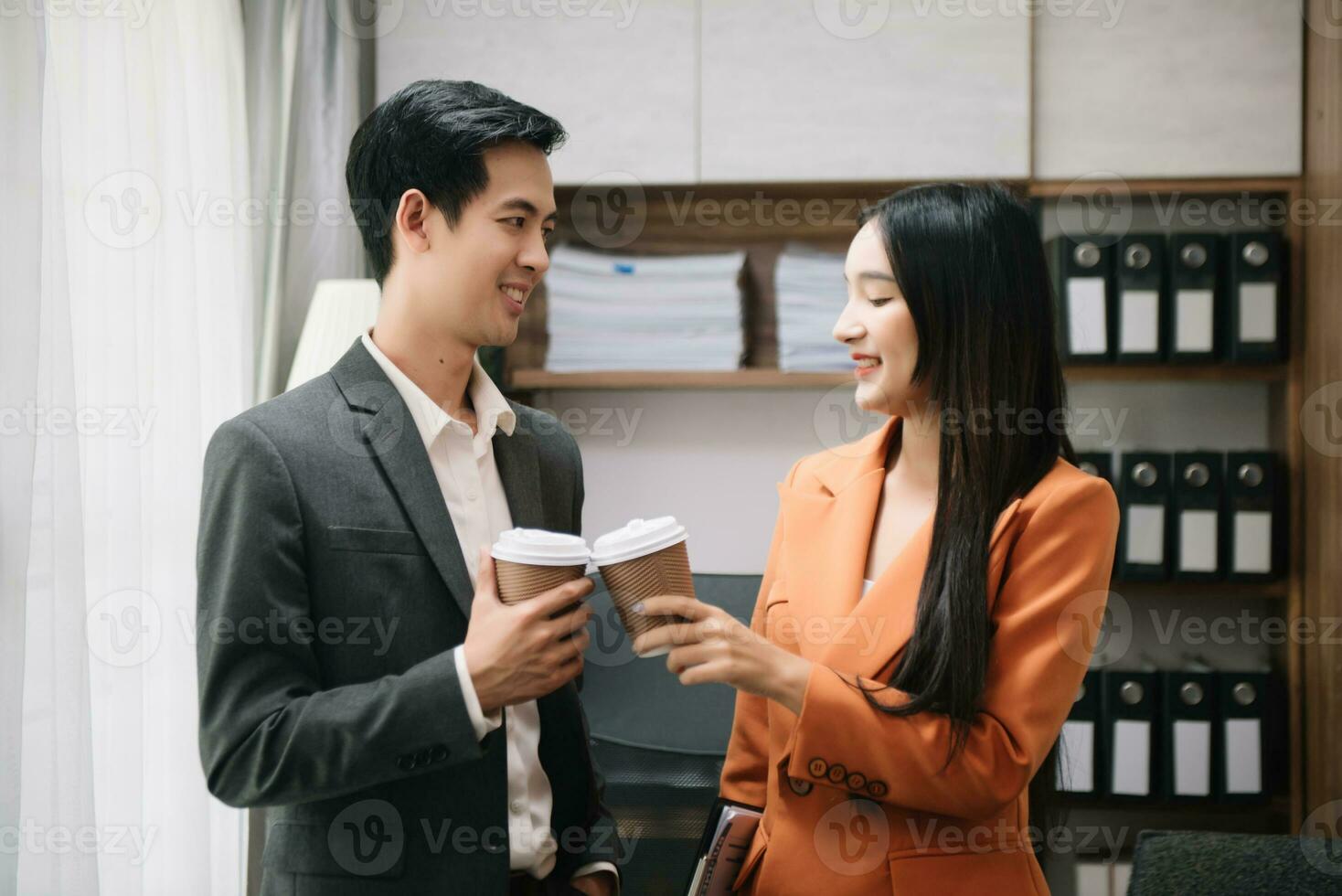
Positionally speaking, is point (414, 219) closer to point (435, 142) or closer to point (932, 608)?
point (435, 142)

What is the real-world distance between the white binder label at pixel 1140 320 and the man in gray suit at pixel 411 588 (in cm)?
168

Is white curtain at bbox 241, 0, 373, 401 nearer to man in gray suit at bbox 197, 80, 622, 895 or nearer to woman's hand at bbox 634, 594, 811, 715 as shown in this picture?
man in gray suit at bbox 197, 80, 622, 895

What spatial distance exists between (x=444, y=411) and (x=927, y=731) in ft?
2.36

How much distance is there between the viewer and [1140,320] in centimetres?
242

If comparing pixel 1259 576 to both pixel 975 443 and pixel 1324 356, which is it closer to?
pixel 1324 356

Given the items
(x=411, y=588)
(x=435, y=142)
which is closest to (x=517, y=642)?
(x=411, y=588)

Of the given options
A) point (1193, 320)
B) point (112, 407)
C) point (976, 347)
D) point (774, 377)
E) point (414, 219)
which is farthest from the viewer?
point (774, 377)

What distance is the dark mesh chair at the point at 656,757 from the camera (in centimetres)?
192

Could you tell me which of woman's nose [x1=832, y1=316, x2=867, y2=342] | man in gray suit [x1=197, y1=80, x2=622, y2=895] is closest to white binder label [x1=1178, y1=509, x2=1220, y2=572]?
woman's nose [x1=832, y1=316, x2=867, y2=342]

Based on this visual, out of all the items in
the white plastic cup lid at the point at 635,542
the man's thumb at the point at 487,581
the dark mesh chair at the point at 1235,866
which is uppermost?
the white plastic cup lid at the point at 635,542

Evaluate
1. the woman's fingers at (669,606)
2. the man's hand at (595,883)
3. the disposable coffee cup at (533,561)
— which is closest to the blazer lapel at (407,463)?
the disposable coffee cup at (533,561)

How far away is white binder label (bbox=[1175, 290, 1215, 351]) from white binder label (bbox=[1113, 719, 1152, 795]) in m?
0.93

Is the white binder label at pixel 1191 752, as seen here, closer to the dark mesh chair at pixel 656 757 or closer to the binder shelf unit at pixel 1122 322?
the binder shelf unit at pixel 1122 322

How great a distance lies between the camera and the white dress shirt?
1200 mm
